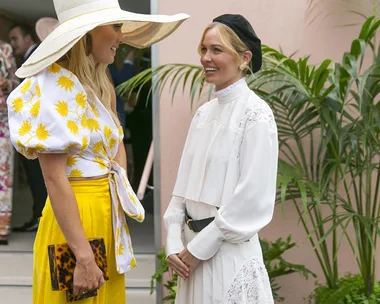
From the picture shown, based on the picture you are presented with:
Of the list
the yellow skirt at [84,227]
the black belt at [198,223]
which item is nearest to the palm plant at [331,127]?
the black belt at [198,223]

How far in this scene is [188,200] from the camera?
2.56m

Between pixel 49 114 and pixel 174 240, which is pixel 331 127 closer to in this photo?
pixel 174 240

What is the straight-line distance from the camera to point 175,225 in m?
2.60

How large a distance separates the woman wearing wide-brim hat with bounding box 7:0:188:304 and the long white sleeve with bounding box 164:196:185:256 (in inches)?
7.5

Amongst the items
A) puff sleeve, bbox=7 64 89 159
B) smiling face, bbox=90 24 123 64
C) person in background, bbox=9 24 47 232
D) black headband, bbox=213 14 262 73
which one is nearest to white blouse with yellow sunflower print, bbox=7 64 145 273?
puff sleeve, bbox=7 64 89 159

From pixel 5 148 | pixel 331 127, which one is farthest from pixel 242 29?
pixel 5 148

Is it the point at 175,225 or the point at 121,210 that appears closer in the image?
the point at 121,210

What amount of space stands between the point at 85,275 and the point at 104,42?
0.76m

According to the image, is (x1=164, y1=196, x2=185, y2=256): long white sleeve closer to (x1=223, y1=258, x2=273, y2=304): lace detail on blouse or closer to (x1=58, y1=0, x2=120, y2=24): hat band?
(x1=223, y1=258, x2=273, y2=304): lace detail on blouse

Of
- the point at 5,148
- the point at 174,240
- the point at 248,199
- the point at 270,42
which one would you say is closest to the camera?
the point at 248,199

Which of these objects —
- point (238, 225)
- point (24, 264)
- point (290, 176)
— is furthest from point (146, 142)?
point (238, 225)

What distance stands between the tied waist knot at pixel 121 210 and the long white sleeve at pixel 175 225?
19 centimetres

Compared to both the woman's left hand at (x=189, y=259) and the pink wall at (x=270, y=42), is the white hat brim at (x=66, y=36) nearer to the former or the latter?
the woman's left hand at (x=189, y=259)

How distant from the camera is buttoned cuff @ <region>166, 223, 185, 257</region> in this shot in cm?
252
